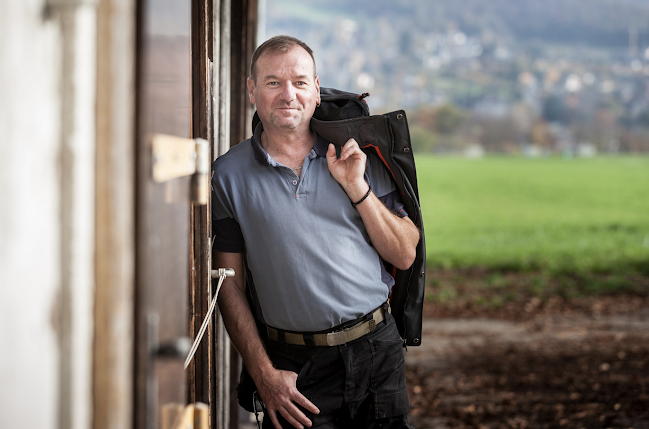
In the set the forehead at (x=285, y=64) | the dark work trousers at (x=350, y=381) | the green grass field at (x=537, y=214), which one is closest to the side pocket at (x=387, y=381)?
the dark work trousers at (x=350, y=381)

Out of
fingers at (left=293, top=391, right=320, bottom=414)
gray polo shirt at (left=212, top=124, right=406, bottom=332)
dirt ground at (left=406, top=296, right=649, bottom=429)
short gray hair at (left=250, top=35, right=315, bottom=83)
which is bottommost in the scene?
dirt ground at (left=406, top=296, right=649, bottom=429)

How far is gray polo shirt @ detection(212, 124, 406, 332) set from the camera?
2.11 meters

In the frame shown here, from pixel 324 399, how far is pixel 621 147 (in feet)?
212

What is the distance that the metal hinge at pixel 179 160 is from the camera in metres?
1.05

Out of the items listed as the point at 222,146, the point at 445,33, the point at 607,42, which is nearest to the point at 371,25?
the point at 445,33

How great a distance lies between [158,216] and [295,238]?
1058 millimetres

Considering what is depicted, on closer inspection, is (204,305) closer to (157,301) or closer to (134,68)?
(157,301)

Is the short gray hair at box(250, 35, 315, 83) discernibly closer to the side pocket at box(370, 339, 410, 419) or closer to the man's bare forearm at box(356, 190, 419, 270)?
the man's bare forearm at box(356, 190, 419, 270)

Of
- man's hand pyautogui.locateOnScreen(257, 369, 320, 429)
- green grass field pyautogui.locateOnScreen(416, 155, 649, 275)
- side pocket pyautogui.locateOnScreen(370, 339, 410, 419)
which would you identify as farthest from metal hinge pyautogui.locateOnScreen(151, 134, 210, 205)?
green grass field pyautogui.locateOnScreen(416, 155, 649, 275)

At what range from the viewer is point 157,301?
42.7 inches

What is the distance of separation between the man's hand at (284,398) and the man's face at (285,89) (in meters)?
0.86

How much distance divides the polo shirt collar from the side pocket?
71 cm

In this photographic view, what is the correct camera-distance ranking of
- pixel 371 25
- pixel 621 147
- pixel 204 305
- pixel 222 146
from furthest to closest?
pixel 371 25 → pixel 621 147 → pixel 222 146 → pixel 204 305

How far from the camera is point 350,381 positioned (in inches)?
84.3
